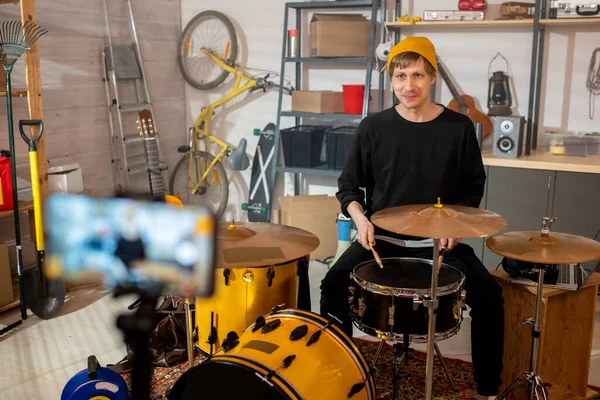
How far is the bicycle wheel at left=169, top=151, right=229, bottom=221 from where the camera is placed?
15.4ft

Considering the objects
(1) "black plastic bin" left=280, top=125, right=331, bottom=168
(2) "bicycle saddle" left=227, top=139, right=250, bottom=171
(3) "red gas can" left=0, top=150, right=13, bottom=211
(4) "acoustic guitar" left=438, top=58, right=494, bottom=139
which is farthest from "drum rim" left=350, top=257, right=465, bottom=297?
(2) "bicycle saddle" left=227, top=139, right=250, bottom=171

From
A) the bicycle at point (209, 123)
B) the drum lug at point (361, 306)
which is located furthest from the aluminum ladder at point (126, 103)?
the drum lug at point (361, 306)

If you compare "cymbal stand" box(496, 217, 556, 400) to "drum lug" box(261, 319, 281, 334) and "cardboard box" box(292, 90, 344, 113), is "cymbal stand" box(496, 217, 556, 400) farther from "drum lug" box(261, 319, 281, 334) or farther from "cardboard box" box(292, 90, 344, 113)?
"cardboard box" box(292, 90, 344, 113)

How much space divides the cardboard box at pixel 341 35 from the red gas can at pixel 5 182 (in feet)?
6.37

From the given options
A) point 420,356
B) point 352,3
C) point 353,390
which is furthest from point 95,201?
point 352,3

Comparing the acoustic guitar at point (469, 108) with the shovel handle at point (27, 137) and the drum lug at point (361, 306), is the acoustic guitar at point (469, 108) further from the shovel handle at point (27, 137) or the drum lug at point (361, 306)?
the shovel handle at point (27, 137)

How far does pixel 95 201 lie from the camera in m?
0.80

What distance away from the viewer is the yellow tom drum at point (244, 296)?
2.15 m

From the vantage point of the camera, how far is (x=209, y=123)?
4.81m

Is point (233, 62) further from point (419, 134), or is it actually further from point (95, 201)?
point (95, 201)

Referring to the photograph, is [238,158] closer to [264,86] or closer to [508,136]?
[264,86]

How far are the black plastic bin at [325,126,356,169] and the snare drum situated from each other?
6.38ft

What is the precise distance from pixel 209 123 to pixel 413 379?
2840 millimetres

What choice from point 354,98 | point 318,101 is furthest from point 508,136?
point 318,101
